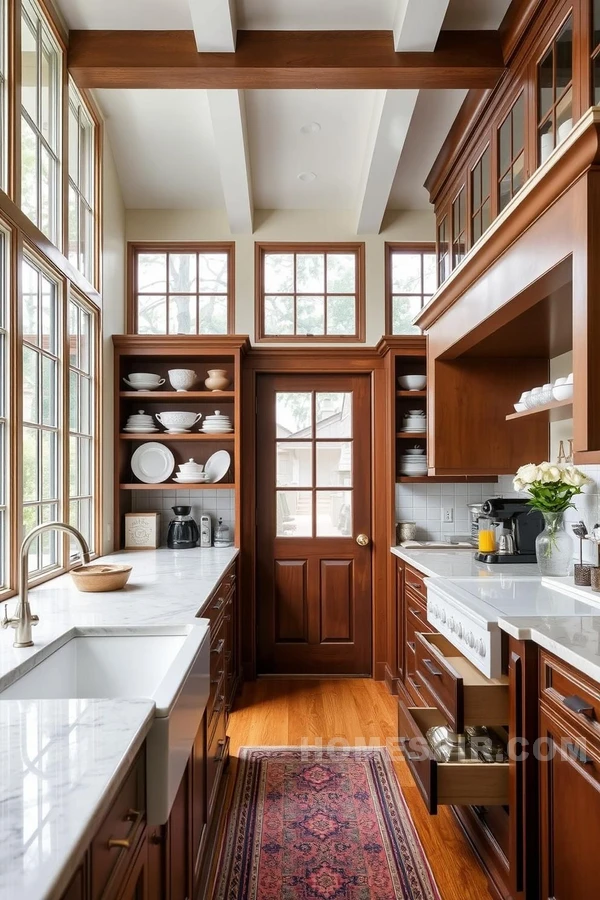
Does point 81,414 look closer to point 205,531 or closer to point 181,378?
point 181,378

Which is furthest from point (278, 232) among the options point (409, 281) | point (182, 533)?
point (182, 533)

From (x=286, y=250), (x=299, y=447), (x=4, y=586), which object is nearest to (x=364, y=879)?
(x=4, y=586)

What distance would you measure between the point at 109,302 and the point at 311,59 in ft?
5.66

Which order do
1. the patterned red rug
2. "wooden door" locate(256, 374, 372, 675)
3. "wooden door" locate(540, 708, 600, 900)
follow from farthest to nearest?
"wooden door" locate(256, 374, 372, 675) < the patterned red rug < "wooden door" locate(540, 708, 600, 900)

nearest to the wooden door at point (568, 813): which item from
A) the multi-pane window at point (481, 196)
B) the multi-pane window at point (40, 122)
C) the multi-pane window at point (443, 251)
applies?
the multi-pane window at point (481, 196)

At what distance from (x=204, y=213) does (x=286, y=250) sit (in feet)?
1.98

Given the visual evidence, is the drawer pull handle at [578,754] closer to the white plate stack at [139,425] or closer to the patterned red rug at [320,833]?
the patterned red rug at [320,833]

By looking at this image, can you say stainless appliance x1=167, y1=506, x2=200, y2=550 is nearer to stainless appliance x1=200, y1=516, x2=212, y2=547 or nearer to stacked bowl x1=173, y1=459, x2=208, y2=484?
stainless appliance x1=200, y1=516, x2=212, y2=547

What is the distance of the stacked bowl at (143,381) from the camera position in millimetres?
3553

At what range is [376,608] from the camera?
3.76 meters

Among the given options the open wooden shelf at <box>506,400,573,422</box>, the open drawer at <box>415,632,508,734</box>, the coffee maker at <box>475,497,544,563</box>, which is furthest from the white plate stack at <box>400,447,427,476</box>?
the open drawer at <box>415,632,508,734</box>

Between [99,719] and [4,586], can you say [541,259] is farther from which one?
[4,586]

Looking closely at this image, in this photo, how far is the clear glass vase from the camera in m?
2.35

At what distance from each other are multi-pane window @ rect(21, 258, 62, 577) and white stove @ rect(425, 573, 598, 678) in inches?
64.3
